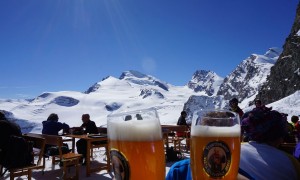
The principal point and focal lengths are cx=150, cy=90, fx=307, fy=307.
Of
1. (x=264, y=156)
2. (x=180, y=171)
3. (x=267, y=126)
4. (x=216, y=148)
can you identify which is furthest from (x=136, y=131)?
(x=267, y=126)

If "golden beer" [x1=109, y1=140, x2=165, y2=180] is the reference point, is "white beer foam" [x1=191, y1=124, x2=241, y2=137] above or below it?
above

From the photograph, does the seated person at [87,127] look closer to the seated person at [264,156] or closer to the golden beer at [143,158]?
the seated person at [264,156]

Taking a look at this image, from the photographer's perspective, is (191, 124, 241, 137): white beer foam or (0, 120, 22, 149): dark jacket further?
(0, 120, 22, 149): dark jacket

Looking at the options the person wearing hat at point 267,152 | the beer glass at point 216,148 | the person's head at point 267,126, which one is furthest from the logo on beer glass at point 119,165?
the person's head at point 267,126

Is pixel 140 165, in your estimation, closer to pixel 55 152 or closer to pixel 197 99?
pixel 55 152

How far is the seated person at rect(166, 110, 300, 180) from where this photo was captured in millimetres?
1399

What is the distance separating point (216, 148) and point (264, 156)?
0.97 metres

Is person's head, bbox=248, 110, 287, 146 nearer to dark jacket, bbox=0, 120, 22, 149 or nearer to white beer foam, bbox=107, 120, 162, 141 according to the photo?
white beer foam, bbox=107, 120, 162, 141

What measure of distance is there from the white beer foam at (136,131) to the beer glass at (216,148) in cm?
11

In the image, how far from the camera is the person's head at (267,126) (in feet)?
5.66

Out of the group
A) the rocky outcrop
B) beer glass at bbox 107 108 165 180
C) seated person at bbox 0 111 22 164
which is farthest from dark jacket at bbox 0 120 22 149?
the rocky outcrop

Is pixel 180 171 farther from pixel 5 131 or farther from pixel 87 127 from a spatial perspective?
pixel 87 127

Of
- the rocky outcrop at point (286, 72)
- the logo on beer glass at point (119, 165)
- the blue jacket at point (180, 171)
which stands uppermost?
the rocky outcrop at point (286, 72)

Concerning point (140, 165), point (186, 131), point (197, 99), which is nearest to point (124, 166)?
point (140, 165)
